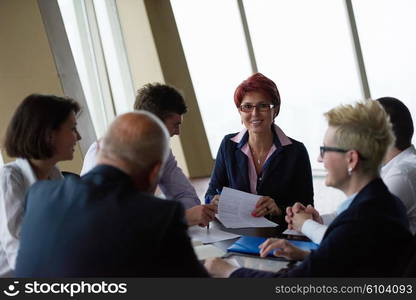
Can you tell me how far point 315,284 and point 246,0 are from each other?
659cm

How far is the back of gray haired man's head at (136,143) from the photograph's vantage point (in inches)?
55.3

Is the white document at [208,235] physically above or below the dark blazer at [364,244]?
below

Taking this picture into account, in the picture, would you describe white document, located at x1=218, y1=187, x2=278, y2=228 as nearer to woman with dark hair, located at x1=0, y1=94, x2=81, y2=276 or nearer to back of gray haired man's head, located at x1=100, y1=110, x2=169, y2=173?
woman with dark hair, located at x1=0, y1=94, x2=81, y2=276

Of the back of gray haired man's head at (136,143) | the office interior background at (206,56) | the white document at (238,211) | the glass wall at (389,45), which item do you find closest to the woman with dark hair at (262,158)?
the white document at (238,211)

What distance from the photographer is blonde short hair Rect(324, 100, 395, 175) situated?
1.72 metres

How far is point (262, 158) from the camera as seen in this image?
298 cm

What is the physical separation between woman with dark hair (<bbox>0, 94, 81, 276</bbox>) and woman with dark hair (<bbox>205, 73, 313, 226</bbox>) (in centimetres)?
100

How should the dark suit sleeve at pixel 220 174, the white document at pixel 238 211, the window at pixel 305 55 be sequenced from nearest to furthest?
the white document at pixel 238 211 → the dark suit sleeve at pixel 220 174 → the window at pixel 305 55

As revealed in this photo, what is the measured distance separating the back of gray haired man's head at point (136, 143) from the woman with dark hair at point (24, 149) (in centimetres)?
71

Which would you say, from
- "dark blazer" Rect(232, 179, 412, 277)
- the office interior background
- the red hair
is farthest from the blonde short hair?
the office interior background

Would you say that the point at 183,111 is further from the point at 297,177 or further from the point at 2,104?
the point at 2,104

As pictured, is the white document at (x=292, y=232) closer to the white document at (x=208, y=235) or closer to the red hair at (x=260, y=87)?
the white document at (x=208, y=235)

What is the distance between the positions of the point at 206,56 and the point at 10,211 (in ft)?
21.6

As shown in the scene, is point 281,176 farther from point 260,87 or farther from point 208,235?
point 208,235
